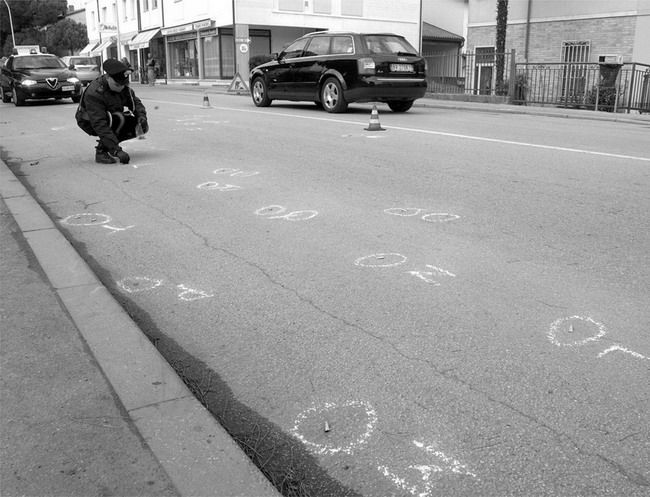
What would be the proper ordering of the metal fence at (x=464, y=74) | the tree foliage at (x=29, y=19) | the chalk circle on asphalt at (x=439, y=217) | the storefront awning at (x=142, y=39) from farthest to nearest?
the tree foliage at (x=29, y=19) → the storefront awning at (x=142, y=39) → the metal fence at (x=464, y=74) → the chalk circle on asphalt at (x=439, y=217)

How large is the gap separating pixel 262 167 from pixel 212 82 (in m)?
33.7

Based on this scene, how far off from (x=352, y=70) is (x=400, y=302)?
1133 centimetres

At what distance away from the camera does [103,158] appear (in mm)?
9297

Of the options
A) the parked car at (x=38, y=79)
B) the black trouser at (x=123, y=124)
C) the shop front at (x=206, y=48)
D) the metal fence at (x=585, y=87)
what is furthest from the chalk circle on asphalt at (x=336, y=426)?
the shop front at (x=206, y=48)

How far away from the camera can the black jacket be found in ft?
28.8

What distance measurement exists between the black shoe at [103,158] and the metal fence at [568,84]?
13.7m

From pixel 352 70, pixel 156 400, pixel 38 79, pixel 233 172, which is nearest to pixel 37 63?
pixel 38 79

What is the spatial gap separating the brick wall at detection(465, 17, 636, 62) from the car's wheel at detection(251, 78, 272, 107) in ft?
44.6

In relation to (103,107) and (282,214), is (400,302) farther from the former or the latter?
(103,107)

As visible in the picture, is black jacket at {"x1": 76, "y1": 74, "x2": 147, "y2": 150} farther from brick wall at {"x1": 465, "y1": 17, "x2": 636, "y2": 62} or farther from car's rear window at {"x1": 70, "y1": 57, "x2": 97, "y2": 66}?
car's rear window at {"x1": 70, "y1": 57, "x2": 97, "y2": 66}

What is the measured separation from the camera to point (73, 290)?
4301 mm

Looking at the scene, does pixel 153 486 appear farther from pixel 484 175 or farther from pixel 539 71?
pixel 539 71

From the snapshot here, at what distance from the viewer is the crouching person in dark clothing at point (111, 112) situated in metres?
8.66

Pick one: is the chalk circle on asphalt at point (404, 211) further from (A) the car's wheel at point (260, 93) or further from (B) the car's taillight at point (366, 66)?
(A) the car's wheel at point (260, 93)
